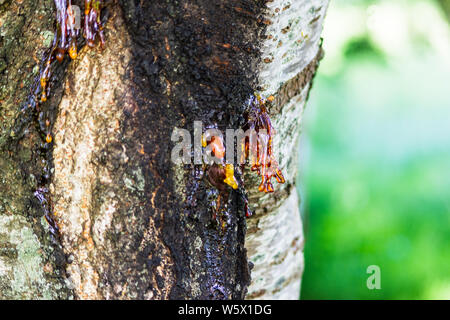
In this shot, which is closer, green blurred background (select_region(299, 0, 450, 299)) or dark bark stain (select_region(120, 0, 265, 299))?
dark bark stain (select_region(120, 0, 265, 299))

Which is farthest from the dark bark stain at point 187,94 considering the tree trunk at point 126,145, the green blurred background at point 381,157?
the green blurred background at point 381,157

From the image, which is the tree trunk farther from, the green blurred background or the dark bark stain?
the green blurred background

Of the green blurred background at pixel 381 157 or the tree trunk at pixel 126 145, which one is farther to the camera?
the green blurred background at pixel 381 157

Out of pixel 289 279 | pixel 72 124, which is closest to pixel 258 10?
pixel 72 124

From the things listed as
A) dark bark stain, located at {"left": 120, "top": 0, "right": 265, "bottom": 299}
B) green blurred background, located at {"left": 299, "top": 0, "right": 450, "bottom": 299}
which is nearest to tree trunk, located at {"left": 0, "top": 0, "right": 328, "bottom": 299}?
dark bark stain, located at {"left": 120, "top": 0, "right": 265, "bottom": 299}

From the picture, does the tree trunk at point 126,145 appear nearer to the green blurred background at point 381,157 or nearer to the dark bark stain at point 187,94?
the dark bark stain at point 187,94
